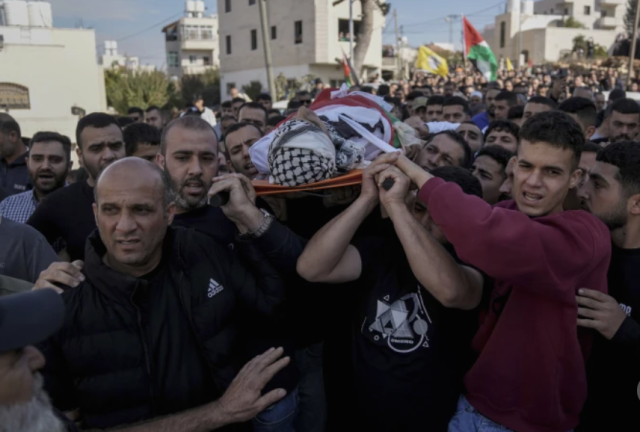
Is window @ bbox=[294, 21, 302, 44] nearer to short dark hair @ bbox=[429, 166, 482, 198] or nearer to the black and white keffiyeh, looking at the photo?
short dark hair @ bbox=[429, 166, 482, 198]

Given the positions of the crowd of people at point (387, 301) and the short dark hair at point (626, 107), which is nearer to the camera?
the crowd of people at point (387, 301)

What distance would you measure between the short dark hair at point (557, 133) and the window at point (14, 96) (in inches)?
1093

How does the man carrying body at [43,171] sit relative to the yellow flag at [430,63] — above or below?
below

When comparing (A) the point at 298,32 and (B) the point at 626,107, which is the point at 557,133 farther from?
(A) the point at 298,32

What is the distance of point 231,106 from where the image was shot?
11.6m

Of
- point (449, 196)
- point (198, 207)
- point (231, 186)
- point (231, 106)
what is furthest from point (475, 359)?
point (231, 106)

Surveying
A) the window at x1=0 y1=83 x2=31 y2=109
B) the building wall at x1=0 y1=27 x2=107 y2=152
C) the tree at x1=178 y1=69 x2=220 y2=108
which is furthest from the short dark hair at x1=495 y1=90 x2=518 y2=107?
the tree at x1=178 y1=69 x2=220 y2=108

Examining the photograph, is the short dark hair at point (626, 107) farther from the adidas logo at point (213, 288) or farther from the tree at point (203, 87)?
the tree at point (203, 87)

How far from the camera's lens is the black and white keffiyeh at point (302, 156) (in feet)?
7.83

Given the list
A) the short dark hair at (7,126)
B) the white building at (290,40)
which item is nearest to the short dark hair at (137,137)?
the short dark hair at (7,126)

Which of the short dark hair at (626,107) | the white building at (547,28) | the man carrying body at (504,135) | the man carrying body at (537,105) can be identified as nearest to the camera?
the man carrying body at (504,135)

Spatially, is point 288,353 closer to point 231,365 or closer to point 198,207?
point 231,365

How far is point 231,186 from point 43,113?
90.4 ft

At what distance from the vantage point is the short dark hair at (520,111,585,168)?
2262 mm
